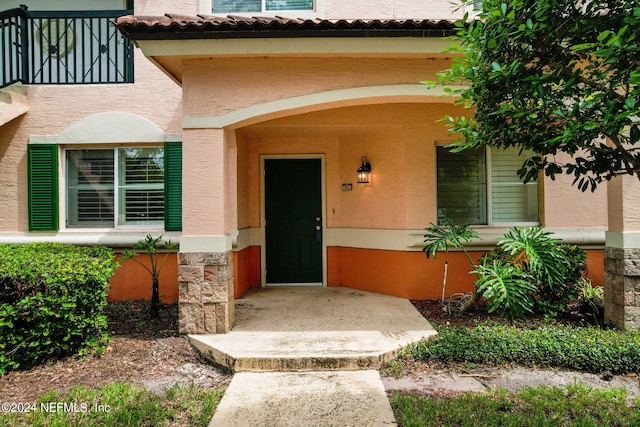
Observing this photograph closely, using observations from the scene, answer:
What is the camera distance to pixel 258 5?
676 centimetres

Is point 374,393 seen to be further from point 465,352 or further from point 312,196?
point 312,196

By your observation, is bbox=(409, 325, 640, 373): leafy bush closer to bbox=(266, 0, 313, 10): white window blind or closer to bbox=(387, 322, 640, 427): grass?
bbox=(387, 322, 640, 427): grass

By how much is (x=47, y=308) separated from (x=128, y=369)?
111 centimetres

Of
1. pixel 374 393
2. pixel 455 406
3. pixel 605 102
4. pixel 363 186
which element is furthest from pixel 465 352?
pixel 363 186

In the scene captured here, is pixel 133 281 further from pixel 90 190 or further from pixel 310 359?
pixel 310 359

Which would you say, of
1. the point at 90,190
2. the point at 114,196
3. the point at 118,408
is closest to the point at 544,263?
the point at 118,408

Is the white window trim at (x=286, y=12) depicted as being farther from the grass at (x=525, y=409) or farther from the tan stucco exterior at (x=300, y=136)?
the grass at (x=525, y=409)

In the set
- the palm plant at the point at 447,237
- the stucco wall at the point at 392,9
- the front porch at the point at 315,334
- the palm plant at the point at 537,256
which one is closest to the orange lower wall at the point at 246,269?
the front porch at the point at 315,334

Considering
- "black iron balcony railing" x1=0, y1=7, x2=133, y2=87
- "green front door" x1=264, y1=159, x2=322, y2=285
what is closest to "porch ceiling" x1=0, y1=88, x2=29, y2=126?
"black iron balcony railing" x1=0, y1=7, x2=133, y2=87

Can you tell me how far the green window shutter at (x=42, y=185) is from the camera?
→ 6383 millimetres

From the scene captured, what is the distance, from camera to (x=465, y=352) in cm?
410

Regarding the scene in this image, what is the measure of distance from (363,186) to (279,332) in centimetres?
334

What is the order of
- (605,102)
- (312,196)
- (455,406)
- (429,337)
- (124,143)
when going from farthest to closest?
(312,196), (124,143), (429,337), (455,406), (605,102)

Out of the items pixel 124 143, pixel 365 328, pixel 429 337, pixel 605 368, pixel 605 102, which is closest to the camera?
pixel 605 102
